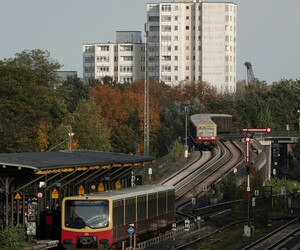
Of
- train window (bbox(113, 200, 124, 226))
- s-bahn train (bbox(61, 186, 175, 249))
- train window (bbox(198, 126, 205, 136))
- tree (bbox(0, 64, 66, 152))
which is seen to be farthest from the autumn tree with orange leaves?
train window (bbox(113, 200, 124, 226))

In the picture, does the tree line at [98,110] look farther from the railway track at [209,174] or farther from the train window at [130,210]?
the train window at [130,210]

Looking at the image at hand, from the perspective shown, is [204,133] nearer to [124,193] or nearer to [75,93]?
[75,93]

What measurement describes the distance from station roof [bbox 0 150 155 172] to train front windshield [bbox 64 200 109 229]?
198 cm

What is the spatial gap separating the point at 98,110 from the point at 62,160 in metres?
85.1

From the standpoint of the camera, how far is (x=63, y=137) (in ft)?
372

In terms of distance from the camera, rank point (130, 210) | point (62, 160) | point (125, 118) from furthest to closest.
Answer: point (125, 118) → point (62, 160) → point (130, 210)

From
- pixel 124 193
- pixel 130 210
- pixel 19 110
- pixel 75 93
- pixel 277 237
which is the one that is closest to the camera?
pixel 124 193

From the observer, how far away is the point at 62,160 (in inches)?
1774

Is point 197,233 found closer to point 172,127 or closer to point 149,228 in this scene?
point 149,228

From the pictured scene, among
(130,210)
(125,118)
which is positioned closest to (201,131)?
(125,118)

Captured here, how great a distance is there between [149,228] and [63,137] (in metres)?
66.2

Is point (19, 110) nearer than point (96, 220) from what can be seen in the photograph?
No

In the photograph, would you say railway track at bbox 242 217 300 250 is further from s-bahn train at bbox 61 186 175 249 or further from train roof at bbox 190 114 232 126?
train roof at bbox 190 114 232 126

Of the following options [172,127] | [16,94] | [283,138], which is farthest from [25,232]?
[172,127]
